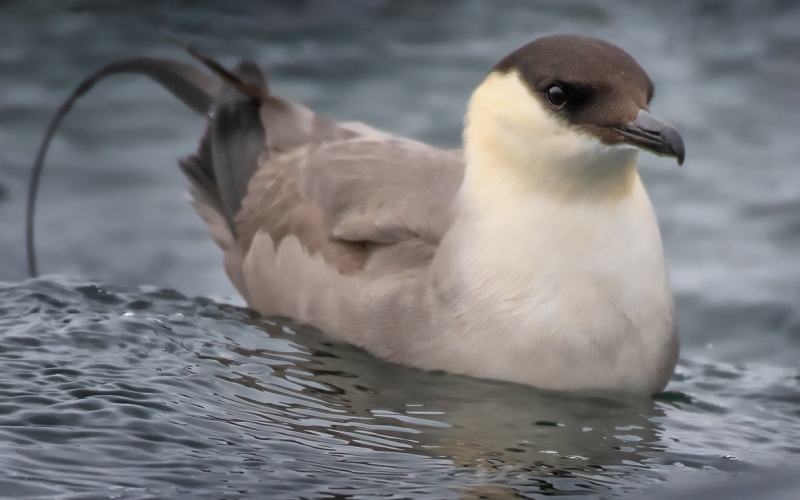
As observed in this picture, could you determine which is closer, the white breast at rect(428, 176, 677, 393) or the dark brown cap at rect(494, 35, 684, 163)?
the dark brown cap at rect(494, 35, 684, 163)

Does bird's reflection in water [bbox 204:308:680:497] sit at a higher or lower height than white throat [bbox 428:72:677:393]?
lower

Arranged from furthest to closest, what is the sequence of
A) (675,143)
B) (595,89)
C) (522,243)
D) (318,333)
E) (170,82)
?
(170,82) < (318,333) < (522,243) < (595,89) < (675,143)

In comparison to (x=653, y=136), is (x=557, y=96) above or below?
above

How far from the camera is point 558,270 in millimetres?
4852

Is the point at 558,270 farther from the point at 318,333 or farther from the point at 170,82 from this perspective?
the point at 170,82

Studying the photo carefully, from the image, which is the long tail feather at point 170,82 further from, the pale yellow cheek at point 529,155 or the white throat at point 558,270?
the white throat at point 558,270

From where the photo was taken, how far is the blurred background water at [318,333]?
4012mm

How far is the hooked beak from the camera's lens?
4477 mm

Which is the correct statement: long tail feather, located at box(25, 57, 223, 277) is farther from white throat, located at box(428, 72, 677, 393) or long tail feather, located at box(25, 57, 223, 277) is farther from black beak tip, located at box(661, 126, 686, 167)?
black beak tip, located at box(661, 126, 686, 167)

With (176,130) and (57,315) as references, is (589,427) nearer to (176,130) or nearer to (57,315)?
(57,315)

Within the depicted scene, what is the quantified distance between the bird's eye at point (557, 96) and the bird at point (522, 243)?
0.5 inches

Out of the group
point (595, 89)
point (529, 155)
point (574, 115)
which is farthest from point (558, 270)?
point (595, 89)

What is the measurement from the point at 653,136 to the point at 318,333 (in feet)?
6.00

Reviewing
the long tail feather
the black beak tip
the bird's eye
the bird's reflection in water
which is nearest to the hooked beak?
the black beak tip
